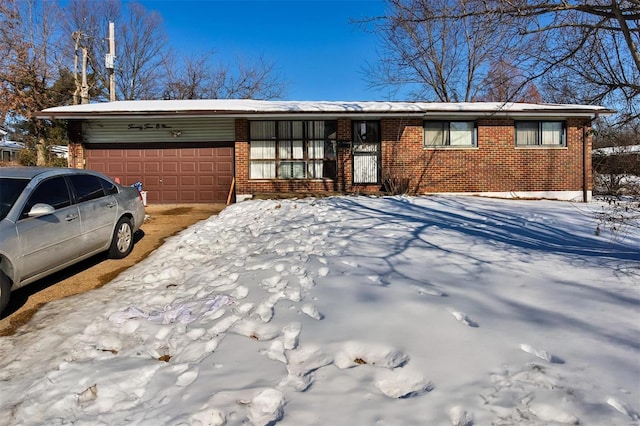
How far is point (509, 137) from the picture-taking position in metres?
14.1

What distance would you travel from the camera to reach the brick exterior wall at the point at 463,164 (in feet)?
45.3

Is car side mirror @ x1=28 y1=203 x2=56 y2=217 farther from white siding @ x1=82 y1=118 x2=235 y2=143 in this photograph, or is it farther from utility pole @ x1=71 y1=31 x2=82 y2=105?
utility pole @ x1=71 y1=31 x2=82 y2=105

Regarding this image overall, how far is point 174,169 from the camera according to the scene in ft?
45.4

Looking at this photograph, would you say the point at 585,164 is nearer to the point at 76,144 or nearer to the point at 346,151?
the point at 346,151

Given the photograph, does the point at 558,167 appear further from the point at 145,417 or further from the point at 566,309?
the point at 145,417

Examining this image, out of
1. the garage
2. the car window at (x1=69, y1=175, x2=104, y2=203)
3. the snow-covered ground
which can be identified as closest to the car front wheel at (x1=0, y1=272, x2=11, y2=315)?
the snow-covered ground

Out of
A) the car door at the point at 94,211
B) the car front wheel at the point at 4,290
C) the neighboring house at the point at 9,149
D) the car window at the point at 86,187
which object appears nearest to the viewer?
the car front wheel at the point at 4,290

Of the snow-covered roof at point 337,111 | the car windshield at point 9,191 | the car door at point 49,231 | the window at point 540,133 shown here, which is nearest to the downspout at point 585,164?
the snow-covered roof at point 337,111

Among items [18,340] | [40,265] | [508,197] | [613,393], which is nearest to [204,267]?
[40,265]

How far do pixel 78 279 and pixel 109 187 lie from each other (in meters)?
1.77

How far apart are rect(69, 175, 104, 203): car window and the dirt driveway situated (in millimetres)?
1077

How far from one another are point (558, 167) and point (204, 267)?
44.8ft

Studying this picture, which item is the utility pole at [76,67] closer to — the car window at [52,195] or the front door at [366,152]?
the front door at [366,152]

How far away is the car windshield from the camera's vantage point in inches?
176
